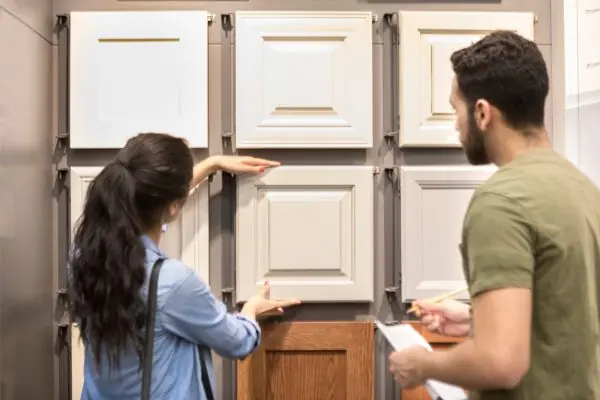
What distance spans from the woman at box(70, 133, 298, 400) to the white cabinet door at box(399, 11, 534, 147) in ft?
2.66

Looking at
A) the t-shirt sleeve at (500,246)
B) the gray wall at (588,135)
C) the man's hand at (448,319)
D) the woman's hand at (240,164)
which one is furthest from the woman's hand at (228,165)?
the gray wall at (588,135)

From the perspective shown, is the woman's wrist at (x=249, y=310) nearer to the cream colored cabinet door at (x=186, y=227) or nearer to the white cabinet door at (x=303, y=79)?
the cream colored cabinet door at (x=186, y=227)

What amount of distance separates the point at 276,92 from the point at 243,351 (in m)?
0.80

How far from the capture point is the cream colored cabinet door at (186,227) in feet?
5.79

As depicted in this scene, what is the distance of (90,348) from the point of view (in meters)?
1.12

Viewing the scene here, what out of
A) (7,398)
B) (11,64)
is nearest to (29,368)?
(7,398)

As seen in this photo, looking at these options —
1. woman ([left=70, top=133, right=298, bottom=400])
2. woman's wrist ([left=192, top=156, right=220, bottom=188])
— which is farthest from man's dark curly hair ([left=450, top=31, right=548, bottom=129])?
woman's wrist ([left=192, top=156, right=220, bottom=188])

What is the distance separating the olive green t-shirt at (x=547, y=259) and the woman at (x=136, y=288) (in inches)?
→ 19.8

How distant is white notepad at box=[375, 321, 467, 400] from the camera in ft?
3.77

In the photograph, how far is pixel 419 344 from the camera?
128 centimetres

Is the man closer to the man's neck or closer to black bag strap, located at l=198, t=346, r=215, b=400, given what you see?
the man's neck

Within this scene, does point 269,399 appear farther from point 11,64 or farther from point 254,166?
point 11,64

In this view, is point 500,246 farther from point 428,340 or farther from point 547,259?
point 428,340

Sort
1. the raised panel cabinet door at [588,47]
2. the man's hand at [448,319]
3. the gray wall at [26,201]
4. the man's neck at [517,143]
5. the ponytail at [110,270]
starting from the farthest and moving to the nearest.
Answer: the raised panel cabinet door at [588,47] < the gray wall at [26,201] < the man's hand at [448,319] < the ponytail at [110,270] < the man's neck at [517,143]
